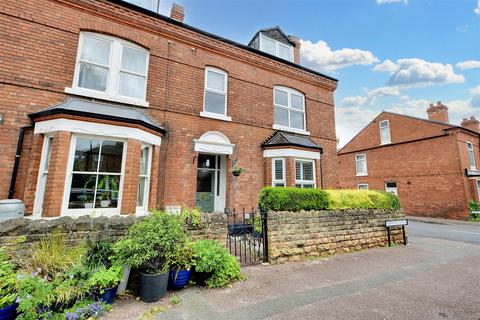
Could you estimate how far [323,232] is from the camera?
6359mm

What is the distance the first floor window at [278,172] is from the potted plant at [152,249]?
547 cm

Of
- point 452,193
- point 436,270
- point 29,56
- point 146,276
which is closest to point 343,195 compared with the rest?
point 436,270

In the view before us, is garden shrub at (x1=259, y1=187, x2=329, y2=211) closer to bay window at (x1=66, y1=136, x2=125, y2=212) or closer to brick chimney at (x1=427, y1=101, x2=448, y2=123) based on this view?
bay window at (x1=66, y1=136, x2=125, y2=212)

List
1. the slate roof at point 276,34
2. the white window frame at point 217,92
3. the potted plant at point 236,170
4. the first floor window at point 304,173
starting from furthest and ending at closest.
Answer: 1. the slate roof at point 276,34
2. the first floor window at point 304,173
3. the white window frame at point 217,92
4. the potted plant at point 236,170

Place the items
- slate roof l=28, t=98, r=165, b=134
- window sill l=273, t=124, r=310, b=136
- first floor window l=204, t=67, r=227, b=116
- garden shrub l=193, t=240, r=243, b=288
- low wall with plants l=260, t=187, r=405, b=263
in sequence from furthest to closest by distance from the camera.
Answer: window sill l=273, t=124, r=310, b=136 < first floor window l=204, t=67, r=227, b=116 < low wall with plants l=260, t=187, r=405, b=263 < slate roof l=28, t=98, r=165, b=134 < garden shrub l=193, t=240, r=243, b=288

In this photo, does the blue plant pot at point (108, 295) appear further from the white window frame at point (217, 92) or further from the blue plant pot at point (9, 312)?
the white window frame at point (217, 92)

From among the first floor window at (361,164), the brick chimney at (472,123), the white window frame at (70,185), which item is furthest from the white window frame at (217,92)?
the brick chimney at (472,123)

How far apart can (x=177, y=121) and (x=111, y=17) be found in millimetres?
3816

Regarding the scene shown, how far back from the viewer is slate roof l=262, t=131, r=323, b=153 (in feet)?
29.4

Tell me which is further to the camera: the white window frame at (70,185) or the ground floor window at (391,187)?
the ground floor window at (391,187)

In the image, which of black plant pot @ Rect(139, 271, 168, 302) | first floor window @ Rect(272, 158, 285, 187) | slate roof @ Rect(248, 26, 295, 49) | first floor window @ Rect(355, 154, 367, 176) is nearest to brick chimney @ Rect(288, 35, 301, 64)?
slate roof @ Rect(248, 26, 295, 49)

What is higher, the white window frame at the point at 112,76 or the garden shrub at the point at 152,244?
the white window frame at the point at 112,76

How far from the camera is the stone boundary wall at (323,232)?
562cm

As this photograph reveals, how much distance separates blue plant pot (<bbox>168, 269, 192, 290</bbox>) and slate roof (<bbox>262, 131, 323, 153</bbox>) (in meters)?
6.12
